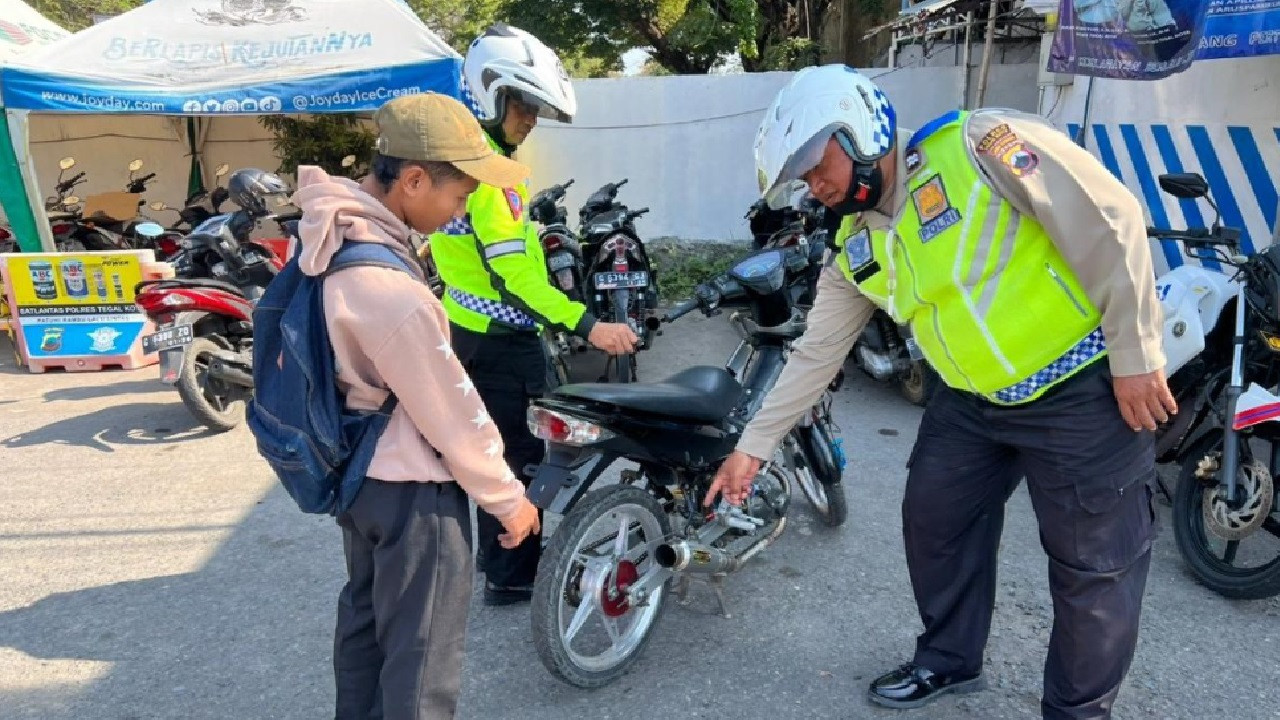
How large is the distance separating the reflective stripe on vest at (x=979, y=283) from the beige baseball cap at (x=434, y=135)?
40.7 inches

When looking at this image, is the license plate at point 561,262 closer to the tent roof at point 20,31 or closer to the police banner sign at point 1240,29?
the police banner sign at point 1240,29

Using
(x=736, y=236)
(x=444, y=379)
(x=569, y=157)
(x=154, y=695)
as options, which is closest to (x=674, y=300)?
(x=736, y=236)

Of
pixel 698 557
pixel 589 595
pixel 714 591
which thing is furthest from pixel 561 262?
pixel 589 595

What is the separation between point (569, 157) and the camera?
10102 millimetres

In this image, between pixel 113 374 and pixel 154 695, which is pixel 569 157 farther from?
pixel 154 695

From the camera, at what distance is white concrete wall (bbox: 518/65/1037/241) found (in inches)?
387

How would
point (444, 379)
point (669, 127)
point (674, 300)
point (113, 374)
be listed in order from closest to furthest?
1. point (444, 379)
2. point (113, 374)
3. point (674, 300)
4. point (669, 127)

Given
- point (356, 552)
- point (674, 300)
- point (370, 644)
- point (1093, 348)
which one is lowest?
point (674, 300)

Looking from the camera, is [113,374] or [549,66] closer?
[549,66]

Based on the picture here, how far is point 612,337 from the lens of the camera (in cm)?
289

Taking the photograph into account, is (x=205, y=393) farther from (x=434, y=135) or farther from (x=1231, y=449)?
(x=1231, y=449)

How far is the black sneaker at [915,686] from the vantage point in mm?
2693

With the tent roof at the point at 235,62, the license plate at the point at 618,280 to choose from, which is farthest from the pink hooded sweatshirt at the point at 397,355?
the tent roof at the point at 235,62

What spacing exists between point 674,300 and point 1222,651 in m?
5.79
